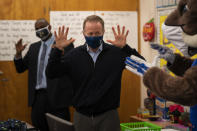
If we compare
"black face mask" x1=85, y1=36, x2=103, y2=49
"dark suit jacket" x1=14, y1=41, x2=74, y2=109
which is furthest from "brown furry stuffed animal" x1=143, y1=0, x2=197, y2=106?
"dark suit jacket" x1=14, y1=41, x2=74, y2=109

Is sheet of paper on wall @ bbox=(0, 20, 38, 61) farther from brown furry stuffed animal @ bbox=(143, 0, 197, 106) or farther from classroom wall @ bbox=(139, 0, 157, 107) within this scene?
brown furry stuffed animal @ bbox=(143, 0, 197, 106)

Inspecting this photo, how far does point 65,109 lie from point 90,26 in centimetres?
151

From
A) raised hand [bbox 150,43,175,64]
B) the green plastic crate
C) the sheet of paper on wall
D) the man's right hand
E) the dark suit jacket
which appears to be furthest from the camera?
the sheet of paper on wall

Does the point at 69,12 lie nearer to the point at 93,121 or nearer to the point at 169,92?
the point at 93,121

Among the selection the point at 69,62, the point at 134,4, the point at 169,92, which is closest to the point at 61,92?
the point at 69,62

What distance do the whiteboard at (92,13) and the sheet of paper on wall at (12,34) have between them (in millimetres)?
335

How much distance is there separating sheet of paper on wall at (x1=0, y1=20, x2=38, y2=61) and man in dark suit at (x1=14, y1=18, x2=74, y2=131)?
541 mm

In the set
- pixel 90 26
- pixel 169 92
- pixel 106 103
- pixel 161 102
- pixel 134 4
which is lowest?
pixel 161 102

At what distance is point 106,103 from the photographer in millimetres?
2920

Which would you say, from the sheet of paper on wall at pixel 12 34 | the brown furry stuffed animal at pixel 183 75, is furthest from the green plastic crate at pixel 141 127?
the sheet of paper on wall at pixel 12 34

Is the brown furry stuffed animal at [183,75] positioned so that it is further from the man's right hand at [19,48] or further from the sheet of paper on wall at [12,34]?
the sheet of paper on wall at [12,34]

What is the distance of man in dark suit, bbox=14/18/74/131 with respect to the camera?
4.07 m

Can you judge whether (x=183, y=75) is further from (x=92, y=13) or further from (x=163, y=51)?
(x=92, y=13)

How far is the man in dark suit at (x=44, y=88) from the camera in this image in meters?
4.07
